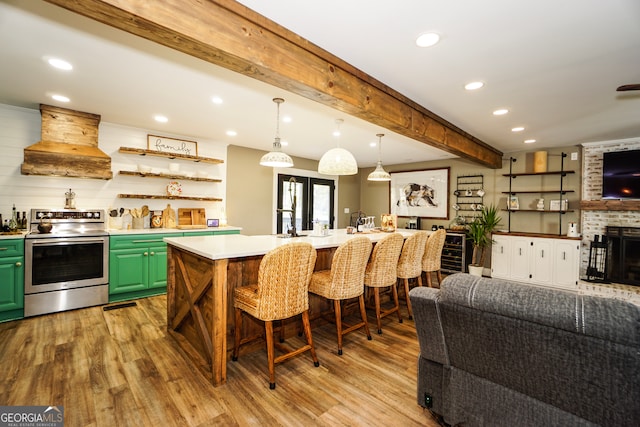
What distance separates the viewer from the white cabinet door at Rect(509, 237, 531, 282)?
511 centimetres

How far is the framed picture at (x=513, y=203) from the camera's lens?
216 inches

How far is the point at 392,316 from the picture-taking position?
Result: 11.6 ft

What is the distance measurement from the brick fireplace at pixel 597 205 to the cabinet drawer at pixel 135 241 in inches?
261

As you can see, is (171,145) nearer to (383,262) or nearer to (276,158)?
(276,158)

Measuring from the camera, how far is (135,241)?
154 inches

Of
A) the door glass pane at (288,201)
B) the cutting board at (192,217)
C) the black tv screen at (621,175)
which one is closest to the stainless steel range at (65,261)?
the cutting board at (192,217)

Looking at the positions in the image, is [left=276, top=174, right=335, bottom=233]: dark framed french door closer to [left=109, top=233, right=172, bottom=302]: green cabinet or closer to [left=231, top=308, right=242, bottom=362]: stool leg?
[left=109, top=233, right=172, bottom=302]: green cabinet

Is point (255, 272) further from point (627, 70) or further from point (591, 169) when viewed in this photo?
point (591, 169)

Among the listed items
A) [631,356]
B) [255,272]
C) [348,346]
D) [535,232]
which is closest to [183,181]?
[255,272]

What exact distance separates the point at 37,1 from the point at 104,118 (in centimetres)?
256

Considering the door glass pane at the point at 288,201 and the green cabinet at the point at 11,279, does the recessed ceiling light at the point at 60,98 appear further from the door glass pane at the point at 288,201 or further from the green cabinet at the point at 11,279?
the door glass pane at the point at 288,201

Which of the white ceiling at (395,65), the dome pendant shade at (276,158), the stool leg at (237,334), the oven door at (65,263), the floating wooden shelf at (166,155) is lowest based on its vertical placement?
the stool leg at (237,334)

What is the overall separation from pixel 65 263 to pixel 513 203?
7073 mm

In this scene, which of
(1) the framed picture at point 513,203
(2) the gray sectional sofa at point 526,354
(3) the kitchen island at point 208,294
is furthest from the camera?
(1) the framed picture at point 513,203
